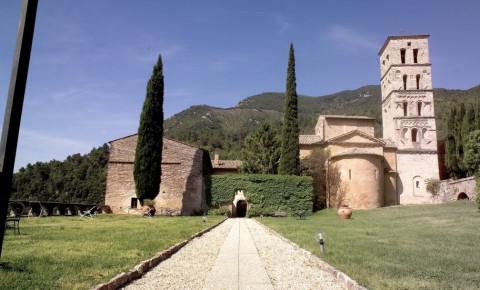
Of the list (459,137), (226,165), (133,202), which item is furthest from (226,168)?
(459,137)

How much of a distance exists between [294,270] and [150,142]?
24.2 m

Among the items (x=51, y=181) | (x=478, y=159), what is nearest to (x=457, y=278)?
(x=478, y=159)

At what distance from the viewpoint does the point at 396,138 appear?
43.2 m

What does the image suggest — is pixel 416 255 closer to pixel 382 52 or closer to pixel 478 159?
pixel 478 159

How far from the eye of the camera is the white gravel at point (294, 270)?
6.02 metres

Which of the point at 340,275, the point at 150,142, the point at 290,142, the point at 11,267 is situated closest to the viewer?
the point at 11,267

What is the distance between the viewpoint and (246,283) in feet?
19.9

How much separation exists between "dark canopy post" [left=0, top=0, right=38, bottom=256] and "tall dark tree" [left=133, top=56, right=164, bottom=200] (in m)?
27.2

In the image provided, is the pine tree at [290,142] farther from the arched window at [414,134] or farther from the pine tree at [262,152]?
the arched window at [414,134]

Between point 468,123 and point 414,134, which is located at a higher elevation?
point 468,123

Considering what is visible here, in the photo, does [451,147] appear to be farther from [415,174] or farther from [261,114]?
[261,114]

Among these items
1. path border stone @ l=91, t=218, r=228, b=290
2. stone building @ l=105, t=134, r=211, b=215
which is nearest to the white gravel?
path border stone @ l=91, t=218, r=228, b=290

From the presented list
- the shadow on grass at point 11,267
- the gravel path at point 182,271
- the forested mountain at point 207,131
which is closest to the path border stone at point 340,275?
the gravel path at point 182,271

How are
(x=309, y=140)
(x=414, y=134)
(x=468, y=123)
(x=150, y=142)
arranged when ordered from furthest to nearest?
(x=309, y=140)
(x=414, y=134)
(x=468, y=123)
(x=150, y=142)
